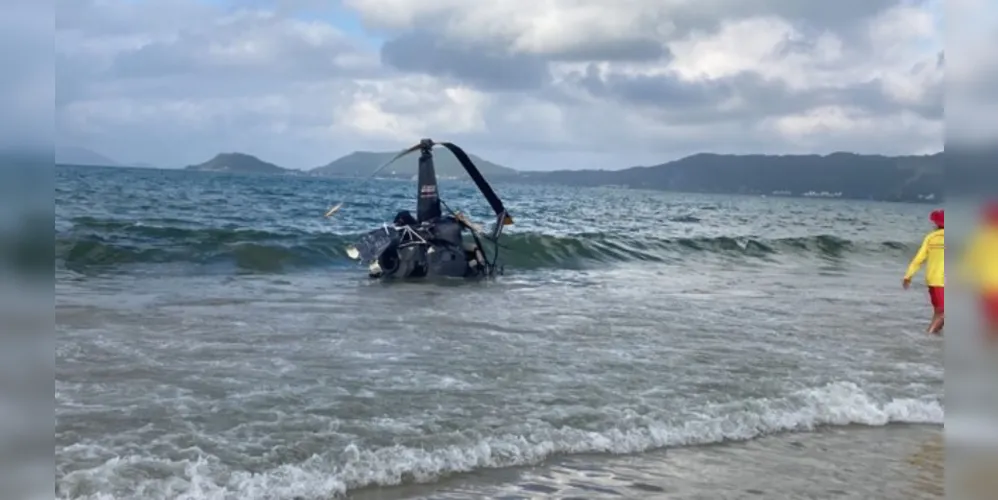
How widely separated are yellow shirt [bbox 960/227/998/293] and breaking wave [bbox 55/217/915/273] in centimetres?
1918

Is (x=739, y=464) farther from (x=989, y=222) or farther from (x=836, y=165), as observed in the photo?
(x=836, y=165)

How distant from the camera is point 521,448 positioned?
7094mm

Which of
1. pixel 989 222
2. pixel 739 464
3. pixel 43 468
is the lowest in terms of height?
pixel 739 464

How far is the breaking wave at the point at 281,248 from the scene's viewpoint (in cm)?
2142

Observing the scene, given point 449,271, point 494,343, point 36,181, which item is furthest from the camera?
point 449,271

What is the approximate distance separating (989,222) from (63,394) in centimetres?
823

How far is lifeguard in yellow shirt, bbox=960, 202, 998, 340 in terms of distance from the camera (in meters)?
1.40

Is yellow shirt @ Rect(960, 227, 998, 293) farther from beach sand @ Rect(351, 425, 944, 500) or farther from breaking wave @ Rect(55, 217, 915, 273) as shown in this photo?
breaking wave @ Rect(55, 217, 915, 273)

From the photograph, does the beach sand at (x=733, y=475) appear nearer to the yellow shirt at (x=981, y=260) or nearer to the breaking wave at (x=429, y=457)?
the breaking wave at (x=429, y=457)

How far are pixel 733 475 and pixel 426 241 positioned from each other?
12706 mm

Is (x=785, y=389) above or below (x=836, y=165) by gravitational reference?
below

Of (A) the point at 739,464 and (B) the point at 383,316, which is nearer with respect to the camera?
(A) the point at 739,464

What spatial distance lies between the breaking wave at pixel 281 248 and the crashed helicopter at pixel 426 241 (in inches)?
118

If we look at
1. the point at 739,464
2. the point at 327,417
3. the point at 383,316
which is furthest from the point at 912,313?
the point at 327,417
